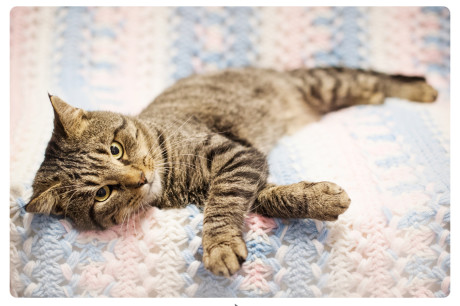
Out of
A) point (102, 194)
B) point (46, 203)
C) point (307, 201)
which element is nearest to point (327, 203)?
point (307, 201)

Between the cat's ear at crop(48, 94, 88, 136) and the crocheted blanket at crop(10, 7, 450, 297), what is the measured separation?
0.17 meters

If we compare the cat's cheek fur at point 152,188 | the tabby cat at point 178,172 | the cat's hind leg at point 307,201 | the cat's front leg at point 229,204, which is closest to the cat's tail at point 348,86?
the tabby cat at point 178,172

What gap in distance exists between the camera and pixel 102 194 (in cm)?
82

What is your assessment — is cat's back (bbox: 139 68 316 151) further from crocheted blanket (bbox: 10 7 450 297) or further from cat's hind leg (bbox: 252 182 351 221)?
cat's hind leg (bbox: 252 182 351 221)

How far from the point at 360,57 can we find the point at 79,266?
1243mm

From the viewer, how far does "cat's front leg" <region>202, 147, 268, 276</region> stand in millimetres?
720

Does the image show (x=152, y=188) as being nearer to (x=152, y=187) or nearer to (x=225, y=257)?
(x=152, y=187)

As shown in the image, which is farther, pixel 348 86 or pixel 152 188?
pixel 348 86

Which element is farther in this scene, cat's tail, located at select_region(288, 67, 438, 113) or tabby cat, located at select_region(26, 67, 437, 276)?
cat's tail, located at select_region(288, 67, 438, 113)

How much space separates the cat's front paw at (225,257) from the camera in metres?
0.71

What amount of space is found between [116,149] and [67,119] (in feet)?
0.44

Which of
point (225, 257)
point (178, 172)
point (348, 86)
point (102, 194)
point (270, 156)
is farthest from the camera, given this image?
point (348, 86)

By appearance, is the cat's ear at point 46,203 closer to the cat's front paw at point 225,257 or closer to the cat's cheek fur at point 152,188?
the cat's cheek fur at point 152,188

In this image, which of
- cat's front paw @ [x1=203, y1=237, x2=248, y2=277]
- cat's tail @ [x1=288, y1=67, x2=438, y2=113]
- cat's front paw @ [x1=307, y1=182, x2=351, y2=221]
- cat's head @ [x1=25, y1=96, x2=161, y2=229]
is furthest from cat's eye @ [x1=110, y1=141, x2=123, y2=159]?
cat's tail @ [x1=288, y1=67, x2=438, y2=113]
